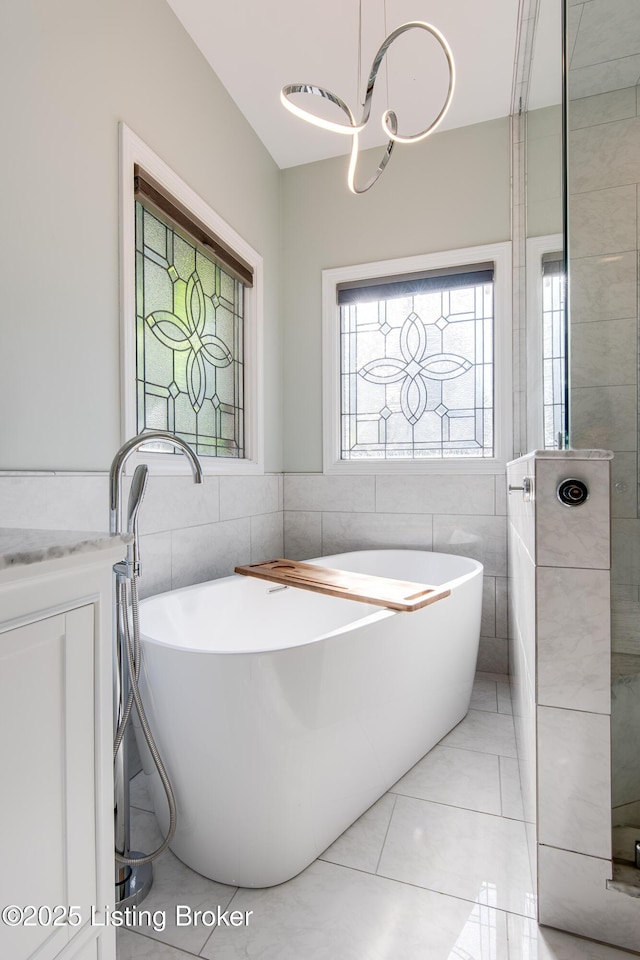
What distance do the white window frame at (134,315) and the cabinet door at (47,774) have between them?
3.85ft

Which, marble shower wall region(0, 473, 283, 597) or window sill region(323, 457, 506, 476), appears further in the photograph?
window sill region(323, 457, 506, 476)

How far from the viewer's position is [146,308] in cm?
196

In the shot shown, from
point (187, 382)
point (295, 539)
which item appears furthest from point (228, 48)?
point (295, 539)

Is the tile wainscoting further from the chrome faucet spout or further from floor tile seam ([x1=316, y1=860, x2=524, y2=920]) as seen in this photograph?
floor tile seam ([x1=316, y1=860, x2=524, y2=920])

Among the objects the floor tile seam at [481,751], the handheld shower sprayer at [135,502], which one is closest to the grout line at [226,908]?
the handheld shower sprayer at [135,502]

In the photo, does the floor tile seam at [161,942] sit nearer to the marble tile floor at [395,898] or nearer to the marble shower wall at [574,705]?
the marble tile floor at [395,898]

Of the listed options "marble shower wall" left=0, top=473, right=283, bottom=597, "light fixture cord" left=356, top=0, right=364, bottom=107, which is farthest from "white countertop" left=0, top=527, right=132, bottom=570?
"light fixture cord" left=356, top=0, right=364, bottom=107

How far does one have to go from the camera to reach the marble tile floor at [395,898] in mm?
1066

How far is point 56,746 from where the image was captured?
64cm

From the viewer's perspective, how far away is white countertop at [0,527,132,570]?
56cm

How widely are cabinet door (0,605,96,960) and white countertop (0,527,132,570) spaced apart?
9 cm

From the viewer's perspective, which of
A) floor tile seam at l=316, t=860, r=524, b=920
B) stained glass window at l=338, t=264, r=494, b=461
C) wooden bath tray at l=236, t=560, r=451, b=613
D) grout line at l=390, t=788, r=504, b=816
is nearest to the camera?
floor tile seam at l=316, t=860, r=524, b=920

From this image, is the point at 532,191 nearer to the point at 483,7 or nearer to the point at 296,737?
the point at 483,7

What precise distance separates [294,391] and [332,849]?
2.30 m
